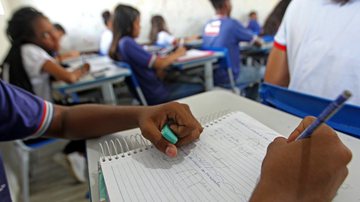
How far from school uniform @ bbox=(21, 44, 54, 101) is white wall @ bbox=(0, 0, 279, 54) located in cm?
210

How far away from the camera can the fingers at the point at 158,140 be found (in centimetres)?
46

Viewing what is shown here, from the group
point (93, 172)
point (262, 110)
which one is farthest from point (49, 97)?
point (262, 110)

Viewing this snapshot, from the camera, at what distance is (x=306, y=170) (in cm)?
31

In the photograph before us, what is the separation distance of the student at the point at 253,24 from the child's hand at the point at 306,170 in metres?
5.07

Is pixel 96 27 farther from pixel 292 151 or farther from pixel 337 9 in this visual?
pixel 292 151

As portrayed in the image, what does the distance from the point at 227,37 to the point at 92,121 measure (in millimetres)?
2065

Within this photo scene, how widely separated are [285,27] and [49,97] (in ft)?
5.14

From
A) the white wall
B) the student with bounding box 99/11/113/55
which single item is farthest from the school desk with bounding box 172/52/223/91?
the white wall

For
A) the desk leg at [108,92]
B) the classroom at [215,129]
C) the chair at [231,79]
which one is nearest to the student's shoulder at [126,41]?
the desk leg at [108,92]

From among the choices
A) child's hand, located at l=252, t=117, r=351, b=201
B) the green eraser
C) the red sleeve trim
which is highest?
the red sleeve trim

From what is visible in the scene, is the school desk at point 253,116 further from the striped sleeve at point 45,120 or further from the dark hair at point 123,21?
the dark hair at point 123,21

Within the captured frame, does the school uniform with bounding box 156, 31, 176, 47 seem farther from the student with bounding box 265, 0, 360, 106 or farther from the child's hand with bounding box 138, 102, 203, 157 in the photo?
the child's hand with bounding box 138, 102, 203, 157

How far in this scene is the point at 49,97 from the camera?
66.1 inches

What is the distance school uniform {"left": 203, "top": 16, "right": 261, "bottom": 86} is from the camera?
2.35 metres
